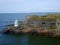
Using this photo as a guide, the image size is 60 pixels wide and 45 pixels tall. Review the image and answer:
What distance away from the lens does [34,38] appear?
31953 mm

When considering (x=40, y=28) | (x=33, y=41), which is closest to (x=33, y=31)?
(x=40, y=28)

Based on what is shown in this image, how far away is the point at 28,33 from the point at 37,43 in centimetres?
761

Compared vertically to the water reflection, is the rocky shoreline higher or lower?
higher

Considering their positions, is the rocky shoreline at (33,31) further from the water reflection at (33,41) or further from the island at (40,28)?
the water reflection at (33,41)

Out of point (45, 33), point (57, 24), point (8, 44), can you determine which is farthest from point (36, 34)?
point (8, 44)

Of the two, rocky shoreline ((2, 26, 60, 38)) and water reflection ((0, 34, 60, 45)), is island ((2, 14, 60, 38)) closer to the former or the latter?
rocky shoreline ((2, 26, 60, 38))

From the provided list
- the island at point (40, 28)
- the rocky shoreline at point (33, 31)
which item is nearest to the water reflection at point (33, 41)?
the rocky shoreline at point (33, 31)

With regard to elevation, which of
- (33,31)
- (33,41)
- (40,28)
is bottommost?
(33,41)

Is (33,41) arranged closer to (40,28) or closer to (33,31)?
(33,31)

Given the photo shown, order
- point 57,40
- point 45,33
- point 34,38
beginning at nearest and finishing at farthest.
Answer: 1. point 57,40
2. point 34,38
3. point 45,33

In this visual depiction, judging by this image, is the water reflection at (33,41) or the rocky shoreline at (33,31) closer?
the water reflection at (33,41)

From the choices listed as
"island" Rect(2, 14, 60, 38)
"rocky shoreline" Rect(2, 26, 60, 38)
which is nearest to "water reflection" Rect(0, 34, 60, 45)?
"rocky shoreline" Rect(2, 26, 60, 38)

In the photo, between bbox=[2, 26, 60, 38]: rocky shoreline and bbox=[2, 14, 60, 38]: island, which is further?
bbox=[2, 14, 60, 38]: island

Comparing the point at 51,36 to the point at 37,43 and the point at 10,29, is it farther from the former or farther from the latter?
the point at 10,29
